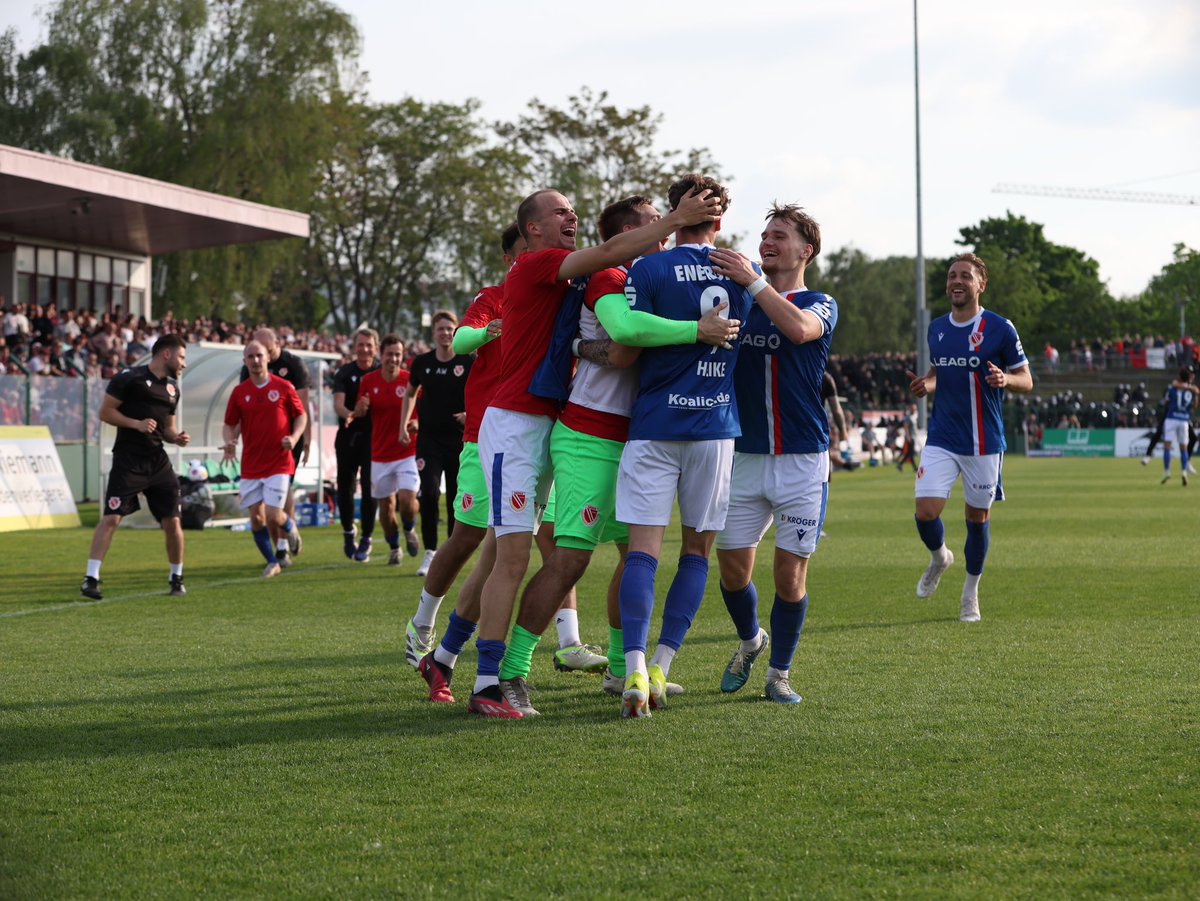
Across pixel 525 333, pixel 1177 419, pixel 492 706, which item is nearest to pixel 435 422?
pixel 525 333

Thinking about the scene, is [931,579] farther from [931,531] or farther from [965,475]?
[965,475]

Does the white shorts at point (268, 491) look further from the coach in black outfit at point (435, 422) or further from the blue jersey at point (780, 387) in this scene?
the blue jersey at point (780, 387)

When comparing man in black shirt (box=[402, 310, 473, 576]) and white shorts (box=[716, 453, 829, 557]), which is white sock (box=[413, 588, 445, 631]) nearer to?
white shorts (box=[716, 453, 829, 557])

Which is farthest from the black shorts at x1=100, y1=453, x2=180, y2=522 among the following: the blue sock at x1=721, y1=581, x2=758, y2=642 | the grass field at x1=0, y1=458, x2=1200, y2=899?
the blue sock at x1=721, y1=581, x2=758, y2=642

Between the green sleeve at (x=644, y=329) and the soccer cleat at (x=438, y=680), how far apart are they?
1791 mm

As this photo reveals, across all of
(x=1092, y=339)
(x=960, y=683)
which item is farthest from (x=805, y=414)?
(x=1092, y=339)

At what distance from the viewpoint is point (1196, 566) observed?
1205 centimetres

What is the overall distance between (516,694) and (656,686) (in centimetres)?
60

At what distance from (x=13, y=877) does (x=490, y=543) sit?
3073 mm

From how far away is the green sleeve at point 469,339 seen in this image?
6852mm

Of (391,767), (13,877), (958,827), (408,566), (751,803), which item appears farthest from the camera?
(408,566)

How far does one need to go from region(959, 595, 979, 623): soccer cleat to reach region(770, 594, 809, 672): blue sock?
2.98 m

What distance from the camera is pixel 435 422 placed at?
12.3 metres

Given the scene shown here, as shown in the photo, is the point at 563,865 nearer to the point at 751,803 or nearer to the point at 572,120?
the point at 751,803
